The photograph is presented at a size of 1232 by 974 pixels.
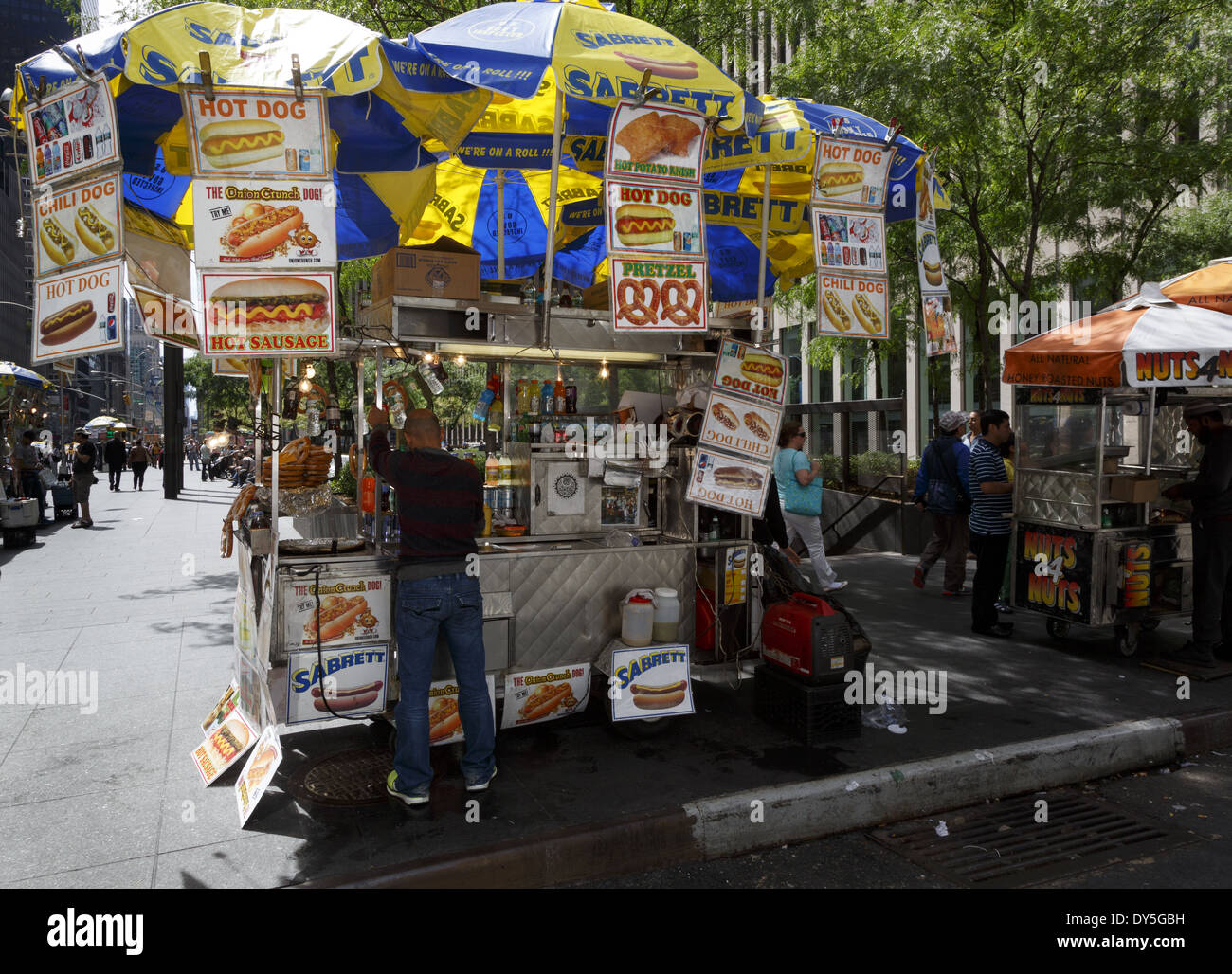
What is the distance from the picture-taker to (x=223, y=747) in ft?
15.3

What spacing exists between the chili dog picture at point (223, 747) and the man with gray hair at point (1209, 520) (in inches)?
275

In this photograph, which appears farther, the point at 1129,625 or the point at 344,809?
the point at 1129,625

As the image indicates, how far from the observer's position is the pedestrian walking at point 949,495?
9305 millimetres

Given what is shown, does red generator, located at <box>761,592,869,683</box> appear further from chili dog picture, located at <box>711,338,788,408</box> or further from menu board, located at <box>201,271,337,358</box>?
menu board, located at <box>201,271,337,358</box>

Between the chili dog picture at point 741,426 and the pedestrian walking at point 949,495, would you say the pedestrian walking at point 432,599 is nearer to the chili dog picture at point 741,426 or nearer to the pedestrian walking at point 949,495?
the chili dog picture at point 741,426

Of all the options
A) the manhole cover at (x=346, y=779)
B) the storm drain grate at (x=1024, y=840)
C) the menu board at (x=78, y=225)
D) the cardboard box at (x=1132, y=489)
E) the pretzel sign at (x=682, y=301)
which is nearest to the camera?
the menu board at (x=78, y=225)

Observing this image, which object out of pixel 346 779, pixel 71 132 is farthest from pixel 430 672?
pixel 71 132

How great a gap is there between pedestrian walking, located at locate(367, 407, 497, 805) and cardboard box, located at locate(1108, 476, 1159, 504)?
18.1 ft

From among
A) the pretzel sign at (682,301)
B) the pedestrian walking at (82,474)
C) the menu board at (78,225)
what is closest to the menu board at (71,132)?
the menu board at (78,225)

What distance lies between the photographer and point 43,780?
4.60 meters

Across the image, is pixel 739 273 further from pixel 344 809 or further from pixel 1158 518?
pixel 344 809

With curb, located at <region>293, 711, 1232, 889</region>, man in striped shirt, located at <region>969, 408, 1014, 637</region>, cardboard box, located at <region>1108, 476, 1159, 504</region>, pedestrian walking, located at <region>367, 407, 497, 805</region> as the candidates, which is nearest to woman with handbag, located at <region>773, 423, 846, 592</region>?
man in striped shirt, located at <region>969, 408, 1014, 637</region>
